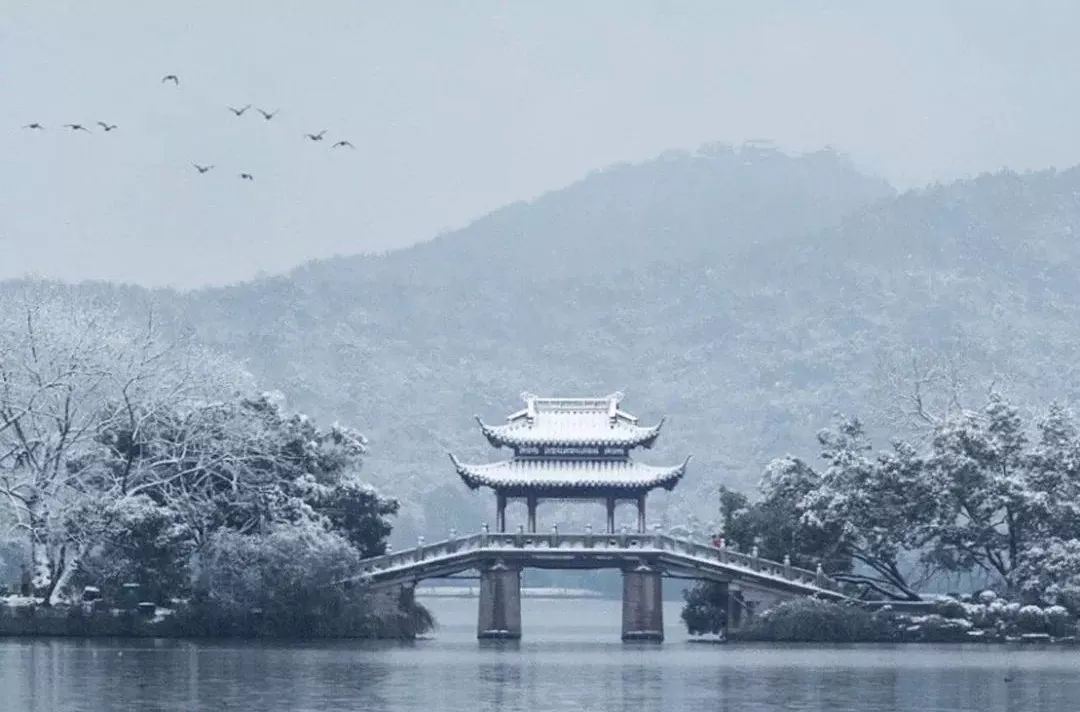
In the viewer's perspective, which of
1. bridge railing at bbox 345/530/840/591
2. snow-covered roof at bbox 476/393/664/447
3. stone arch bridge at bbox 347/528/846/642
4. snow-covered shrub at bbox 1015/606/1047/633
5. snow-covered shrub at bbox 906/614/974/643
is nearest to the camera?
snow-covered shrub at bbox 1015/606/1047/633

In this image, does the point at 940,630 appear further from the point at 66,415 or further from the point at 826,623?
the point at 66,415

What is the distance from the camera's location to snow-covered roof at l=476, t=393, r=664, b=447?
8712 centimetres

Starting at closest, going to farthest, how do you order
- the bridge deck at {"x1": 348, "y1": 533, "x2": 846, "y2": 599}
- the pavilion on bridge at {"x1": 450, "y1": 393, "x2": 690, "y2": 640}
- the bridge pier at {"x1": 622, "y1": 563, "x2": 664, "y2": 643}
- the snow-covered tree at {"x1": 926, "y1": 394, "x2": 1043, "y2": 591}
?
the snow-covered tree at {"x1": 926, "y1": 394, "x2": 1043, "y2": 591}
the bridge deck at {"x1": 348, "y1": 533, "x2": 846, "y2": 599}
the bridge pier at {"x1": 622, "y1": 563, "x2": 664, "y2": 643}
the pavilion on bridge at {"x1": 450, "y1": 393, "x2": 690, "y2": 640}

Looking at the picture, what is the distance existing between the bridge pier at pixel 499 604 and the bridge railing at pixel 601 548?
36.7 inches

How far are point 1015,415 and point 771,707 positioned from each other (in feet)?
125

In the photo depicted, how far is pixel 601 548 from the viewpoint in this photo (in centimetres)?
8375

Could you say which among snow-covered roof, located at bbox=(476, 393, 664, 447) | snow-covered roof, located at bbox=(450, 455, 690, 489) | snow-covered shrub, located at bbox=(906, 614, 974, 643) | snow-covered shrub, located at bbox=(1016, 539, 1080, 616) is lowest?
snow-covered shrub, located at bbox=(906, 614, 974, 643)

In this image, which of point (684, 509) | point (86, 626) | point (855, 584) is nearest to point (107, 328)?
point (86, 626)

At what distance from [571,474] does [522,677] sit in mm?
30009

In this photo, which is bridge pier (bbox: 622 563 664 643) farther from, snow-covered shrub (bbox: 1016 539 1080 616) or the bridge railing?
snow-covered shrub (bbox: 1016 539 1080 616)

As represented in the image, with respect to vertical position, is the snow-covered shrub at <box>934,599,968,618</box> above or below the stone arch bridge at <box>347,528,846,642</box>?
below

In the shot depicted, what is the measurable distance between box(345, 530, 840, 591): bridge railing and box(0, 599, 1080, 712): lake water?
472 centimetres

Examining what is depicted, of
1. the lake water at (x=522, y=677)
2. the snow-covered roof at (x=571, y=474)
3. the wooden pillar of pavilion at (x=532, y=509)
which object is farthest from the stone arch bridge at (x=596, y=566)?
the lake water at (x=522, y=677)

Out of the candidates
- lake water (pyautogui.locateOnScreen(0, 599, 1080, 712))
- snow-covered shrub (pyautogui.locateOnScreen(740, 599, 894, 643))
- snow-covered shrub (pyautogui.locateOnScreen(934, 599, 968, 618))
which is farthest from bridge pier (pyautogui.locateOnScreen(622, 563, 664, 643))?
snow-covered shrub (pyautogui.locateOnScreen(934, 599, 968, 618))
